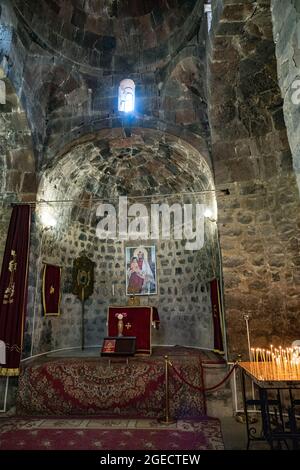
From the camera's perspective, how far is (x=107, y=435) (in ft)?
14.5

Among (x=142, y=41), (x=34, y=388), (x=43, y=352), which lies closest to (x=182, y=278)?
(x=43, y=352)

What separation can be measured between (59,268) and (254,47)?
6558 mm

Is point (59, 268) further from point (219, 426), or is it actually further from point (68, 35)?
point (68, 35)

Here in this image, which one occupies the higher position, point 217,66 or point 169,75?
point 169,75

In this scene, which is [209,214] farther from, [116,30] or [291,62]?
[116,30]

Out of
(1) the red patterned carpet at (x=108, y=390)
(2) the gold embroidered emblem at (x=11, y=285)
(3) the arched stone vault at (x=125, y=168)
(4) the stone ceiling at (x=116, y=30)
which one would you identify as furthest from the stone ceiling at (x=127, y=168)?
(1) the red patterned carpet at (x=108, y=390)

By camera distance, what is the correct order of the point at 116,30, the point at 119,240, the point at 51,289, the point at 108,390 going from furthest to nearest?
the point at 119,240, the point at 116,30, the point at 51,289, the point at 108,390

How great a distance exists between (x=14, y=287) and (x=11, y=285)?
0.27 feet

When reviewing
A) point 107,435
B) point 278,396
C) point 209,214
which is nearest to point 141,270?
point 209,214

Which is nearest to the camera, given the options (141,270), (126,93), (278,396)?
(278,396)

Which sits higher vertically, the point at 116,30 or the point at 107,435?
the point at 116,30

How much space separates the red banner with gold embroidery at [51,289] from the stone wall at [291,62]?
6261 mm

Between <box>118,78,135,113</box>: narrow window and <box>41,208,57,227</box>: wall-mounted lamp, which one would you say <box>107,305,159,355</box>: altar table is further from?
<box>118,78,135,113</box>: narrow window
